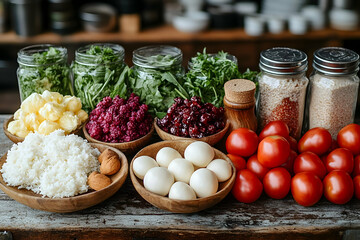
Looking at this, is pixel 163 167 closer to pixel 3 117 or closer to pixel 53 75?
pixel 53 75

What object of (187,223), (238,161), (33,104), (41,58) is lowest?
(187,223)

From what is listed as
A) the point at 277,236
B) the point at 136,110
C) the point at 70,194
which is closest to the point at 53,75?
the point at 136,110

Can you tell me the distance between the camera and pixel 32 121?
1.47 m

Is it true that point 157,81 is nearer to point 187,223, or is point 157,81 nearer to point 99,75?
point 99,75

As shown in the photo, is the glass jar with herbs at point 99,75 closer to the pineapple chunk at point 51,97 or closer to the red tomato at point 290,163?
the pineapple chunk at point 51,97

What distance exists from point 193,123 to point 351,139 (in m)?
0.55

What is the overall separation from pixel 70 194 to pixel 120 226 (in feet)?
0.58

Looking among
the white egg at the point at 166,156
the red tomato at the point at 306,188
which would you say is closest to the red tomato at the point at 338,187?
the red tomato at the point at 306,188

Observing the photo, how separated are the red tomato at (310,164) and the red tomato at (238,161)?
17 cm

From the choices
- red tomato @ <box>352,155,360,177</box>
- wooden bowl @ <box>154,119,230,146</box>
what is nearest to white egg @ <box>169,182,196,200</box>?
wooden bowl @ <box>154,119,230,146</box>

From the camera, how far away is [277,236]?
1206mm

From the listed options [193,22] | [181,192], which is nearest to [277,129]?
[181,192]

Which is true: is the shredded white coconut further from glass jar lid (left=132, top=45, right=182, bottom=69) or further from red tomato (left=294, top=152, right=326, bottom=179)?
red tomato (left=294, top=152, right=326, bottom=179)

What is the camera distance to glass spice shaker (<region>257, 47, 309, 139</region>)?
1.45 meters
